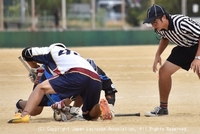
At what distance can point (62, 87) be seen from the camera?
9648 millimetres

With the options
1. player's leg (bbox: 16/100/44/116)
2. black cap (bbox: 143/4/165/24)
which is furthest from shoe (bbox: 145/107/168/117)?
player's leg (bbox: 16/100/44/116)

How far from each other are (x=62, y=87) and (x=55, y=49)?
0.54 metres

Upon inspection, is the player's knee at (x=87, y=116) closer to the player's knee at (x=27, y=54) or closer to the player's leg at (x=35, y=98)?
the player's leg at (x=35, y=98)

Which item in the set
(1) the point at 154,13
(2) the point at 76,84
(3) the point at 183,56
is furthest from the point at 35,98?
(3) the point at 183,56

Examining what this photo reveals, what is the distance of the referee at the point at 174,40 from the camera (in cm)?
1029

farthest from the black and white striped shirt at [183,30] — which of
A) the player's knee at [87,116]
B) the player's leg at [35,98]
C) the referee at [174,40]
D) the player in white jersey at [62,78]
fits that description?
the player's leg at [35,98]

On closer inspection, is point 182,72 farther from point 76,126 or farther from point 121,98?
point 76,126

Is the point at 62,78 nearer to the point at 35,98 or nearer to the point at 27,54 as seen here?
the point at 35,98

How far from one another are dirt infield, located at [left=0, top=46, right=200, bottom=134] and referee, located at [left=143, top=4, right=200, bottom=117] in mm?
500

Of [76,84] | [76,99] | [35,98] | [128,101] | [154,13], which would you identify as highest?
[154,13]

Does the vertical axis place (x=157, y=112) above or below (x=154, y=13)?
below

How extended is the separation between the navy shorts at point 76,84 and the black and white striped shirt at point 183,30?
57.4 inches

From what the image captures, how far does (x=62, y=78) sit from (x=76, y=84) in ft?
0.71

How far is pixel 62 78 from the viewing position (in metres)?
9.66
